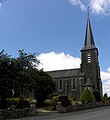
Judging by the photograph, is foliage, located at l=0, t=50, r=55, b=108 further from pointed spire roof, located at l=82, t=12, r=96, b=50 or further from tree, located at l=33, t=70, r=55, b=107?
pointed spire roof, located at l=82, t=12, r=96, b=50

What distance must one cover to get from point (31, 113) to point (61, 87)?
56.7 meters

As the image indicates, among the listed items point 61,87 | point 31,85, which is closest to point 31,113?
point 31,85

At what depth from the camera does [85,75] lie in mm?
82688

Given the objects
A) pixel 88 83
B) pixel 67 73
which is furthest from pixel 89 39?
pixel 88 83

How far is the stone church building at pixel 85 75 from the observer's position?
81062 mm

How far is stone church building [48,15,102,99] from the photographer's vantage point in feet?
266

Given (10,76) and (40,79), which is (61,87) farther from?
(10,76)

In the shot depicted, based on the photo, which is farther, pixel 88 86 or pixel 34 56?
pixel 88 86

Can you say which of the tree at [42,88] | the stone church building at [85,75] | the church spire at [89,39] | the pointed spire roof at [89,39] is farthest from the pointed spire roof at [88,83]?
the tree at [42,88]

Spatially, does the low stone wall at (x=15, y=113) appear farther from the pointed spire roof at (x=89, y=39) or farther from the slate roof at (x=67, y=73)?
the pointed spire roof at (x=89, y=39)

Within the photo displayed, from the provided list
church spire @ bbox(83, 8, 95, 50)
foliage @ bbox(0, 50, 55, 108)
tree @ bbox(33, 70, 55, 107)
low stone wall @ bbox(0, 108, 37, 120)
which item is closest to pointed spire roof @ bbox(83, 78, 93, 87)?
church spire @ bbox(83, 8, 95, 50)

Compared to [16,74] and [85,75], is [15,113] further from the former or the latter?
[85,75]

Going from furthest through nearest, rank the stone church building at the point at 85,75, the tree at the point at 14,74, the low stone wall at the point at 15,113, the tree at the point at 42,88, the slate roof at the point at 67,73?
the slate roof at the point at 67,73 → the stone church building at the point at 85,75 → the tree at the point at 42,88 → the tree at the point at 14,74 → the low stone wall at the point at 15,113

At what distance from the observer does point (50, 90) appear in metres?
48.7
